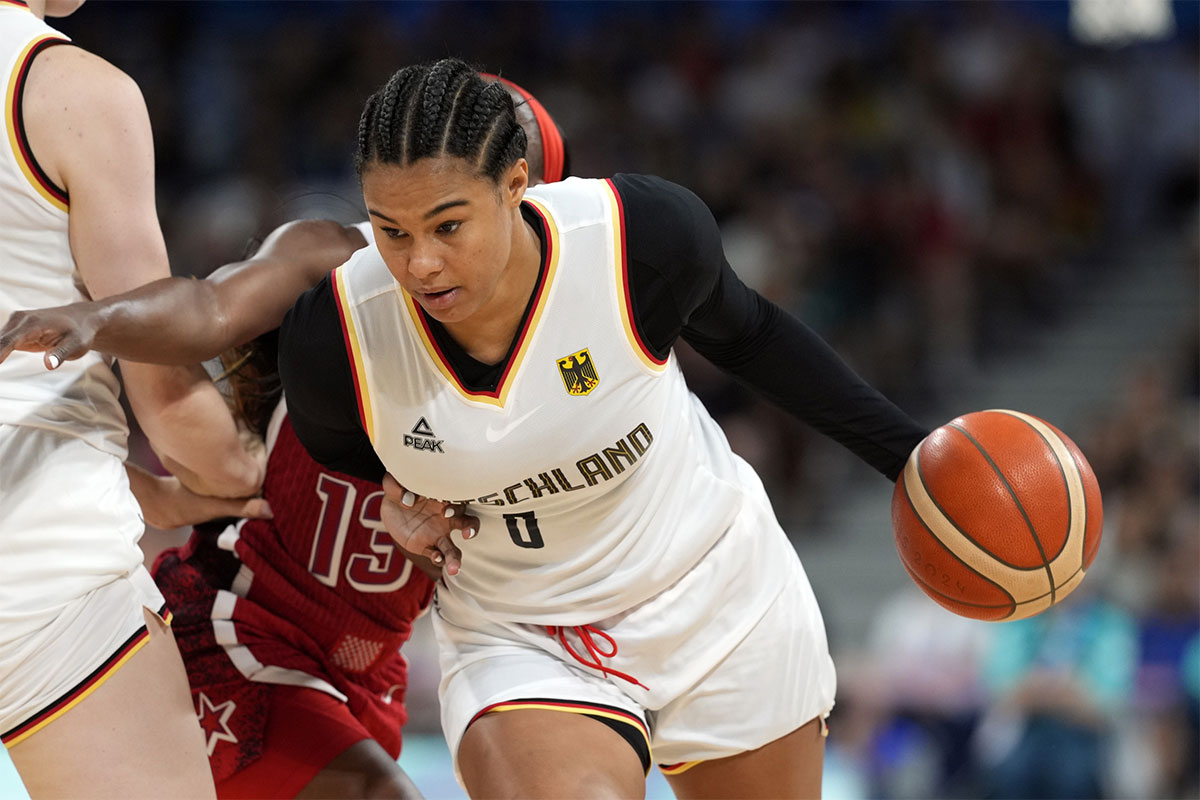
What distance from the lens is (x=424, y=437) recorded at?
2.32 m

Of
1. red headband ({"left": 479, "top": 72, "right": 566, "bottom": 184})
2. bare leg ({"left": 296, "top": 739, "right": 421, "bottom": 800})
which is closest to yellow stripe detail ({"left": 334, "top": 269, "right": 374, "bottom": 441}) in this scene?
red headband ({"left": 479, "top": 72, "right": 566, "bottom": 184})

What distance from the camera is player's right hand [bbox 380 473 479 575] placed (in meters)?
2.47

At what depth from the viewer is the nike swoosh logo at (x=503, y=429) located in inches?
90.0

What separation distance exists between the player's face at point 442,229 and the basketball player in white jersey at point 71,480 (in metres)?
0.38

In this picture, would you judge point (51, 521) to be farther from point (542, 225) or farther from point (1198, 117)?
point (1198, 117)

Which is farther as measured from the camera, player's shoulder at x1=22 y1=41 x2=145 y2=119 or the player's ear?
the player's ear

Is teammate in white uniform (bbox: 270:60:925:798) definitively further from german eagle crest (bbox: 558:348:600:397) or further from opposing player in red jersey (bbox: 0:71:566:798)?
opposing player in red jersey (bbox: 0:71:566:798)

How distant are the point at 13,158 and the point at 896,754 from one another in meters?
4.76

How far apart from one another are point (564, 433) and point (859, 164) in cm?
717

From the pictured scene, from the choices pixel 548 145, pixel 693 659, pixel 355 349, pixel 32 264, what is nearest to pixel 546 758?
pixel 693 659

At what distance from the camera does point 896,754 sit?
19.3 feet

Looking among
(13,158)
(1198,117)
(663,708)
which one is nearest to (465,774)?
(663,708)

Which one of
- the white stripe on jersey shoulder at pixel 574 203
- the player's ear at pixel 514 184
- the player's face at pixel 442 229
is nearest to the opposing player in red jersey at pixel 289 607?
the white stripe on jersey shoulder at pixel 574 203

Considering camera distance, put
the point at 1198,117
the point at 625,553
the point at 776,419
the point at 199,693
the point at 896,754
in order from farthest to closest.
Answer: the point at 1198,117 → the point at 776,419 → the point at 896,754 → the point at 199,693 → the point at 625,553
